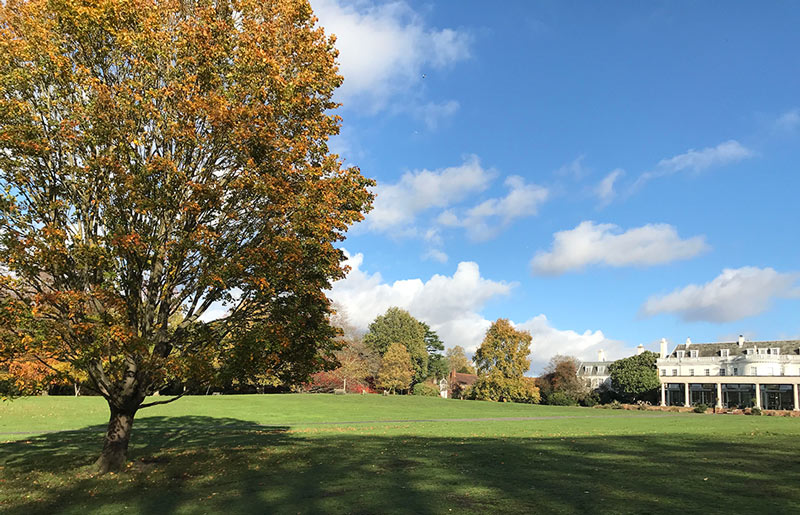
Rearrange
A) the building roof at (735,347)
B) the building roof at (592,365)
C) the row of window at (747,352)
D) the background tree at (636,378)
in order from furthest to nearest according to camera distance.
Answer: the building roof at (592,365)
the row of window at (747,352)
the building roof at (735,347)
the background tree at (636,378)

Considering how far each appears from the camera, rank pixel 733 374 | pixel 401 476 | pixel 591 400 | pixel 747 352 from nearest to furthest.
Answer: pixel 401 476 < pixel 591 400 < pixel 747 352 < pixel 733 374

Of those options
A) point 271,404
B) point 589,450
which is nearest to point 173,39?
point 589,450

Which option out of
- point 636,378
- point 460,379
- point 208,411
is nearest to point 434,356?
point 460,379

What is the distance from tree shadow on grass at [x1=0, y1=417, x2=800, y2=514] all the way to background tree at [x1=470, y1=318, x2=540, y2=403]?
181 feet

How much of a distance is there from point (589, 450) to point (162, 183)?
15.7 m

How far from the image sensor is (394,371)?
8562cm

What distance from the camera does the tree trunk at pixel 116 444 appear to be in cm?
1548

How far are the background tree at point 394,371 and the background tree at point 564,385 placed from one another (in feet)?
71.0

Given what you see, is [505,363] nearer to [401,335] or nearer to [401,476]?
[401,335]

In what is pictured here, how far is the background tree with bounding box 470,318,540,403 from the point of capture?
2987 inches

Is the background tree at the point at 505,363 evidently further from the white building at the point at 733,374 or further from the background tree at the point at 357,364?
the white building at the point at 733,374

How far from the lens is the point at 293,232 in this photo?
1496cm

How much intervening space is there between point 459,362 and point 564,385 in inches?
2726

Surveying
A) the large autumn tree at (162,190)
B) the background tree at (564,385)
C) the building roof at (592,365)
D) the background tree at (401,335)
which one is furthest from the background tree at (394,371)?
the large autumn tree at (162,190)
